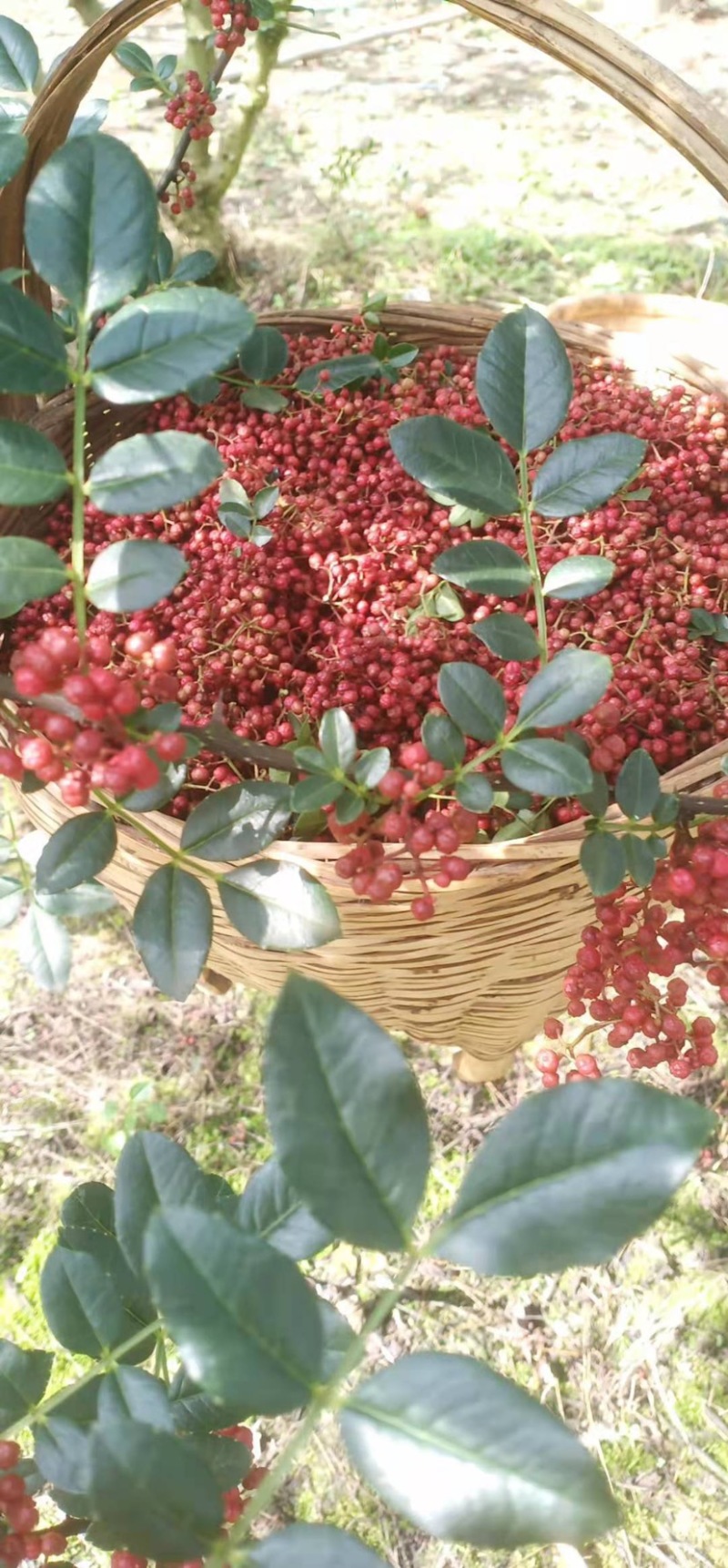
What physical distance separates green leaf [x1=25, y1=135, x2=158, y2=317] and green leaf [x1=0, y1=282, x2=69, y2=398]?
0.02 m

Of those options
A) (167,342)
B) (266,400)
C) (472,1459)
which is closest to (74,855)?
(167,342)

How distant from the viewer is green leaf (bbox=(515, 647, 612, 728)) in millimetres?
571

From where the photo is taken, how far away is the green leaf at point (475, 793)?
24.0 inches

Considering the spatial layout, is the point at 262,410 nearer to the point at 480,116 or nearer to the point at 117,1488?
the point at 117,1488

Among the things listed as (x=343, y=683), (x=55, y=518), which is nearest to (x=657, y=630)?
(x=343, y=683)

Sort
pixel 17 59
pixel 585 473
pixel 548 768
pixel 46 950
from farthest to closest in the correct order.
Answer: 1. pixel 17 59
2. pixel 46 950
3. pixel 585 473
4. pixel 548 768

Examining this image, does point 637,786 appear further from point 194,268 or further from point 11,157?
point 194,268

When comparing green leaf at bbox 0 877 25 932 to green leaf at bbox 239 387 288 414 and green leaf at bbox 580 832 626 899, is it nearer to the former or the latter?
green leaf at bbox 580 832 626 899

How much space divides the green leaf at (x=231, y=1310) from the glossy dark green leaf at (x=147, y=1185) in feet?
0.49

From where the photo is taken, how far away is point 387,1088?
1.20 feet

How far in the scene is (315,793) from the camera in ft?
1.94

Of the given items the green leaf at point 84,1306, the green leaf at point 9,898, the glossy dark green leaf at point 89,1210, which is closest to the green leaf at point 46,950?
the green leaf at point 9,898

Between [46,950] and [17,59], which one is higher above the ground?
[17,59]

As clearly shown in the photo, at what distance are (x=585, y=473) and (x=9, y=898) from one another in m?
0.51
